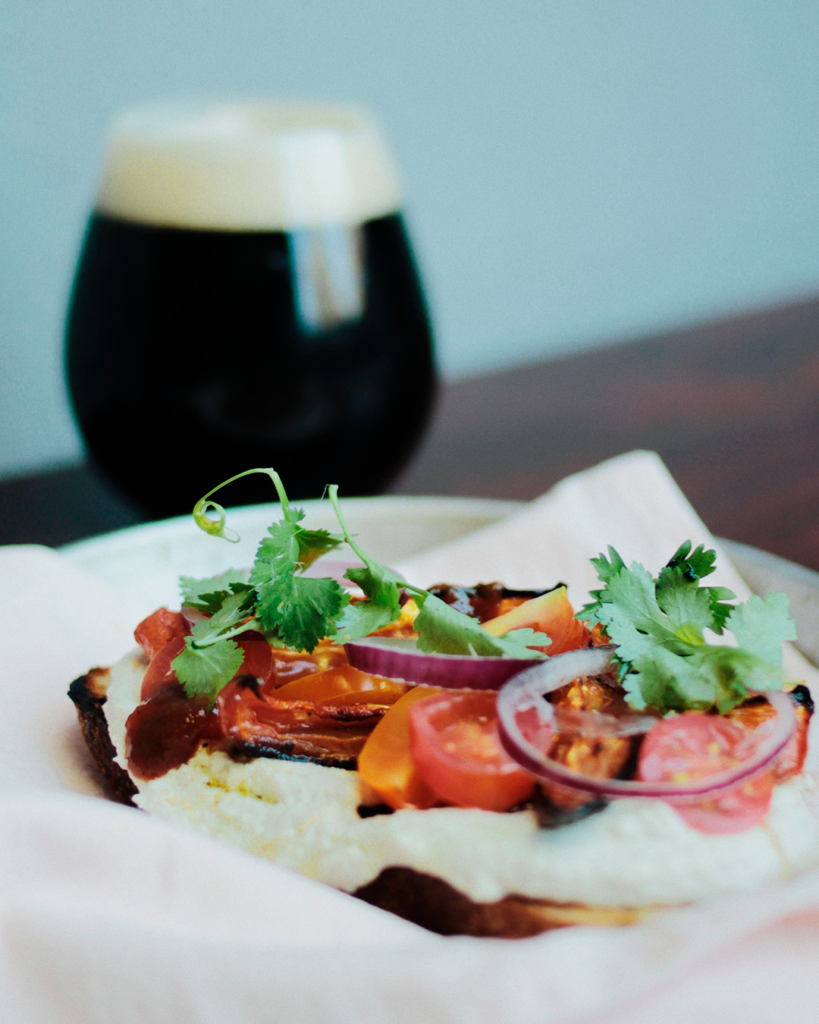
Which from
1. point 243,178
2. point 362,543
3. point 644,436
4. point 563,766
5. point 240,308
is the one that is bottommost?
point 644,436

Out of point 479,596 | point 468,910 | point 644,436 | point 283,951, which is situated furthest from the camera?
point 644,436

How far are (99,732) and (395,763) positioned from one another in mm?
244

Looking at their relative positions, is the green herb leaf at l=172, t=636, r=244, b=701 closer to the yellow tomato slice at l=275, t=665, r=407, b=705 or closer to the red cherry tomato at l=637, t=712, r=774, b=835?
the yellow tomato slice at l=275, t=665, r=407, b=705

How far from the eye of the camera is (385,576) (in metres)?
0.76

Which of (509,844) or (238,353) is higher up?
(238,353)

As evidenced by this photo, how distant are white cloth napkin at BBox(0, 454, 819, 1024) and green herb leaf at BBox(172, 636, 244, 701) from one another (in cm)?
14

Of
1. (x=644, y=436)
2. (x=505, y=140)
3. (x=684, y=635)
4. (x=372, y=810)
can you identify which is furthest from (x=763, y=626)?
(x=505, y=140)

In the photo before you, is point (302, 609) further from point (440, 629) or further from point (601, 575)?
point (601, 575)

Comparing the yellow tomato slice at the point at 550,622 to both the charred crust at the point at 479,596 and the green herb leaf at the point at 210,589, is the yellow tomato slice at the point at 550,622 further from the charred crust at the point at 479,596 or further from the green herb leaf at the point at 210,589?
the green herb leaf at the point at 210,589

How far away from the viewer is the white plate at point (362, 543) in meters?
0.96

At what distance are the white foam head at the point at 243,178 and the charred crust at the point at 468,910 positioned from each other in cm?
78

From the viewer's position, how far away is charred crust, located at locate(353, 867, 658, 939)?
600 millimetres

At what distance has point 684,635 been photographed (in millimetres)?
700

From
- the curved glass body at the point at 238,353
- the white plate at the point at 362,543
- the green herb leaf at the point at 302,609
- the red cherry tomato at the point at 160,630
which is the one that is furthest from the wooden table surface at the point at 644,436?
the green herb leaf at the point at 302,609
